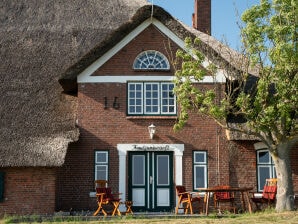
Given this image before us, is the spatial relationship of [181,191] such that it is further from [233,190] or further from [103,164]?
[103,164]

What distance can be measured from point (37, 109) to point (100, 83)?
2427 millimetres

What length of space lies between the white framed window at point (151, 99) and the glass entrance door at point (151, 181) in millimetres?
1489

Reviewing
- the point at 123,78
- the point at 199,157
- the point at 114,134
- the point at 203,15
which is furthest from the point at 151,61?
Answer: the point at 203,15

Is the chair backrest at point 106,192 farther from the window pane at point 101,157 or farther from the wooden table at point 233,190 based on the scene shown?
the wooden table at point 233,190

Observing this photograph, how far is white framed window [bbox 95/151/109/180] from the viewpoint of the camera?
2006 cm

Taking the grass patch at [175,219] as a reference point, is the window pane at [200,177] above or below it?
above

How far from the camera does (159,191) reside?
20031mm

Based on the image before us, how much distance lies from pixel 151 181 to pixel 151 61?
4252 millimetres

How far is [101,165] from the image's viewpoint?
20.1m

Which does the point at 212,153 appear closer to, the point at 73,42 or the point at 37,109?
the point at 37,109

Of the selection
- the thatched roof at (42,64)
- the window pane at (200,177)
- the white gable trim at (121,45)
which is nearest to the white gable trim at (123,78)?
the white gable trim at (121,45)

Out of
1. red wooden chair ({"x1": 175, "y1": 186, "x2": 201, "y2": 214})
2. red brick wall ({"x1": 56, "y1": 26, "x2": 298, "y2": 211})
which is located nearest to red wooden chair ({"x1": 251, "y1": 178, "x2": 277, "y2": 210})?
red brick wall ({"x1": 56, "y1": 26, "x2": 298, "y2": 211})

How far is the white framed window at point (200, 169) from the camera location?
20141 mm

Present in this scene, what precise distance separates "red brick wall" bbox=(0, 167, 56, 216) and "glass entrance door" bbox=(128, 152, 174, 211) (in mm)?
2777
